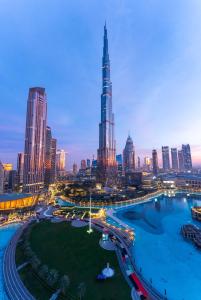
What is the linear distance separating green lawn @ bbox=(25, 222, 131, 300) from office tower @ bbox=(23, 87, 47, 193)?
4952 inches

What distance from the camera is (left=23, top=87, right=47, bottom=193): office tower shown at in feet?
590

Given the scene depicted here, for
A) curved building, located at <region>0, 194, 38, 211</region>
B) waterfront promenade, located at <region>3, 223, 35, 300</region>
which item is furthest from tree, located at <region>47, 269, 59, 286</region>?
curved building, located at <region>0, 194, 38, 211</region>

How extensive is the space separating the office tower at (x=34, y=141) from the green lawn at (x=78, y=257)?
125781 mm

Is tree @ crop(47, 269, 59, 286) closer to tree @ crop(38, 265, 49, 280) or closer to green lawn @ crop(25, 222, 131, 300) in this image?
tree @ crop(38, 265, 49, 280)

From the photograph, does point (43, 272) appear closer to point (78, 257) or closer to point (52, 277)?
point (52, 277)

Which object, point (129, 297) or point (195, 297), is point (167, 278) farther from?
point (129, 297)

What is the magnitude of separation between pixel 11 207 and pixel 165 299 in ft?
314

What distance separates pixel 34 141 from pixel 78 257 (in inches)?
6538

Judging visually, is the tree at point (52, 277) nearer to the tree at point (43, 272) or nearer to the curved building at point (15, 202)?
the tree at point (43, 272)

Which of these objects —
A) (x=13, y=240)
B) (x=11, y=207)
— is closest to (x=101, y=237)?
(x=13, y=240)

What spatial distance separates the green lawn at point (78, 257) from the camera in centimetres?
3203

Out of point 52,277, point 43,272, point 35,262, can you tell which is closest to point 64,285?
point 52,277

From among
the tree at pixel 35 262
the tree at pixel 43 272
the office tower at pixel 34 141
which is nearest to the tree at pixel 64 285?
the tree at pixel 43 272

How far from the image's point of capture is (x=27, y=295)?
31.4m
